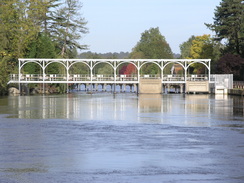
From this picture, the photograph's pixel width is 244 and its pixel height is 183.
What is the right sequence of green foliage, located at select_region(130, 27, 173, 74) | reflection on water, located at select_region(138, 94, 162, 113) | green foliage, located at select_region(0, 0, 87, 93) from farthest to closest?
green foliage, located at select_region(130, 27, 173, 74) < green foliage, located at select_region(0, 0, 87, 93) < reflection on water, located at select_region(138, 94, 162, 113)

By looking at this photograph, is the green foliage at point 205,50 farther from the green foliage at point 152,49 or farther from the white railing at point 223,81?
the green foliage at point 152,49

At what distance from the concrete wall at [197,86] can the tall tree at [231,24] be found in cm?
1139

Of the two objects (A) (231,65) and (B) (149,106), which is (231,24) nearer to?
(A) (231,65)

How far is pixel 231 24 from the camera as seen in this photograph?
95375 mm

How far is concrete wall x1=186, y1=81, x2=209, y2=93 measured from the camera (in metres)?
84.3

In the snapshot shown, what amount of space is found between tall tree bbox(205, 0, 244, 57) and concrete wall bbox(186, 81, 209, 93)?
11393 millimetres

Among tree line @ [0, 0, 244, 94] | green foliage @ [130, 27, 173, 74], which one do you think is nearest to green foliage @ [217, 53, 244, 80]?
tree line @ [0, 0, 244, 94]

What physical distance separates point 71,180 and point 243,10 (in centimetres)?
8325

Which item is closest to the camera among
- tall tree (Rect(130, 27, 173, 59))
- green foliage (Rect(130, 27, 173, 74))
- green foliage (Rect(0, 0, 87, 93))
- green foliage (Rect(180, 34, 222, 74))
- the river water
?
the river water

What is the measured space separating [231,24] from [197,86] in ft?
53.1

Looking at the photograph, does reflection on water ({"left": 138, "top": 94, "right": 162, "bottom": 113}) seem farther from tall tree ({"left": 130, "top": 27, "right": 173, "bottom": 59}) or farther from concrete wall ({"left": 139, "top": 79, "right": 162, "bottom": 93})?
tall tree ({"left": 130, "top": 27, "right": 173, "bottom": 59})

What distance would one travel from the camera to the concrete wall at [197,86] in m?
84.3

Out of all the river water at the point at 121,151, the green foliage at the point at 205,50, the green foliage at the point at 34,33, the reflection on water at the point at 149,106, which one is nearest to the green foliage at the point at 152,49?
the green foliage at the point at 205,50

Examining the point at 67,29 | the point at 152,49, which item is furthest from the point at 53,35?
the point at 152,49
